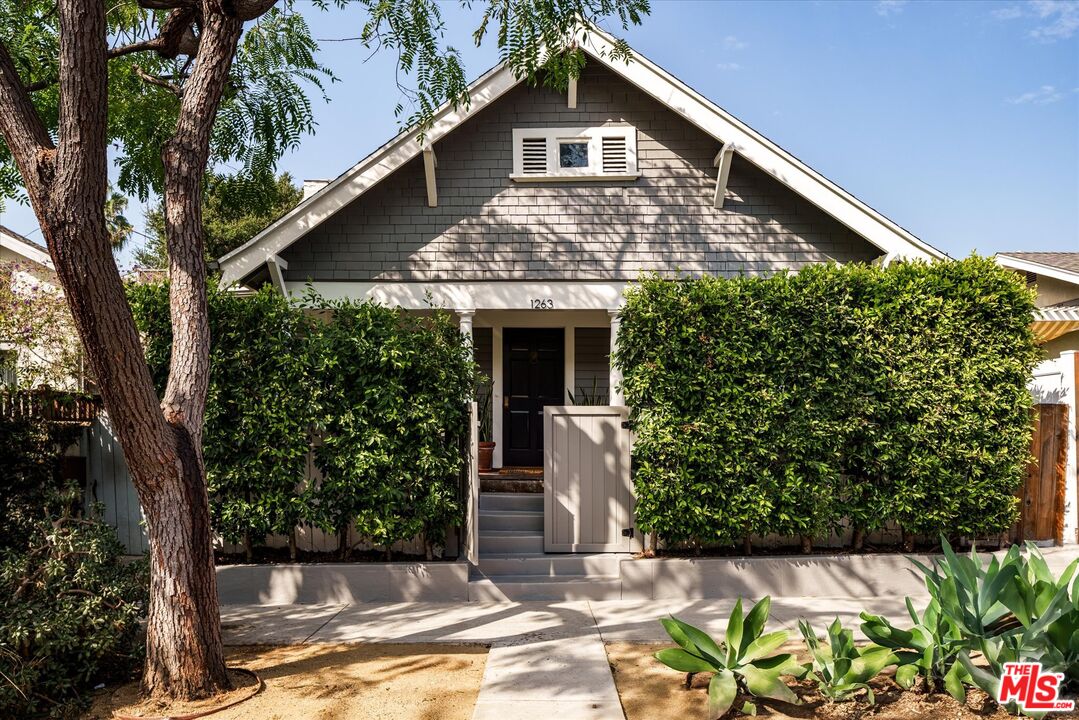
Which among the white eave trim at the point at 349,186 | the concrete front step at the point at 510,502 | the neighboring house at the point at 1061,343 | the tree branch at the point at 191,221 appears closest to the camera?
the tree branch at the point at 191,221

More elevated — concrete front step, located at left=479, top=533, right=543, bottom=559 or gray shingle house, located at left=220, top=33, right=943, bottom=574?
gray shingle house, located at left=220, top=33, right=943, bottom=574

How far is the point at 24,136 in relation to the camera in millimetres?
4211

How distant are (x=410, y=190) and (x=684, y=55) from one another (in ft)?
16.1

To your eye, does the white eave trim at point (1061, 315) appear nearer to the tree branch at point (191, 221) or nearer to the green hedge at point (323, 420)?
the green hedge at point (323, 420)

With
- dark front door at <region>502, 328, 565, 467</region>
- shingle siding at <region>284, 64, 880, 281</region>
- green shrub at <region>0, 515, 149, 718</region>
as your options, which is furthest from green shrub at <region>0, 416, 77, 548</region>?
dark front door at <region>502, 328, 565, 467</region>

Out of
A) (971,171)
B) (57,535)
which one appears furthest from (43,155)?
(971,171)

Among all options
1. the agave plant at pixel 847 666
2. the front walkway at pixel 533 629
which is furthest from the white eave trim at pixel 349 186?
the agave plant at pixel 847 666

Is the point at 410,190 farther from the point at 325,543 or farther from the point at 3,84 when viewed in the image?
the point at 3,84

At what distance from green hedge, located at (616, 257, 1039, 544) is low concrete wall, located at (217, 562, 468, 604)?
7.06ft

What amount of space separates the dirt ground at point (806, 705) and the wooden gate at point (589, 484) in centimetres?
280

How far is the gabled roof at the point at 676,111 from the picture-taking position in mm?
9656

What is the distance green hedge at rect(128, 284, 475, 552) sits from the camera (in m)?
6.81

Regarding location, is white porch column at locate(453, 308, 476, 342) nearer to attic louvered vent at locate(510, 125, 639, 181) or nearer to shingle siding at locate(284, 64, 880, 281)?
shingle siding at locate(284, 64, 880, 281)

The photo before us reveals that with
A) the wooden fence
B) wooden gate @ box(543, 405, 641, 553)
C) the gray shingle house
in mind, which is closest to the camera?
the wooden fence
